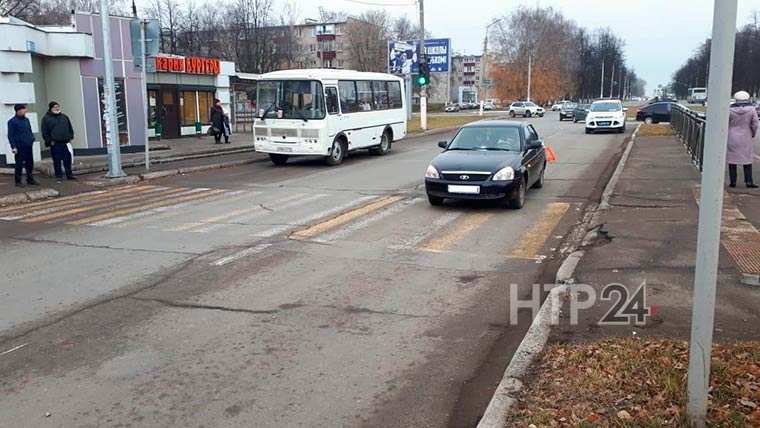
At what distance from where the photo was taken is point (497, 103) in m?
109

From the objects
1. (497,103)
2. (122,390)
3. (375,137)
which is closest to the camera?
(122,390)

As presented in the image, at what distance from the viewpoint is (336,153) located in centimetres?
2031

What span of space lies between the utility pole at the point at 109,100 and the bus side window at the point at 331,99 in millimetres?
5868

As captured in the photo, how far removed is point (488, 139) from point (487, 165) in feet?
4.93

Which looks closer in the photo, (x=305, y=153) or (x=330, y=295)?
(x=330, y=295)

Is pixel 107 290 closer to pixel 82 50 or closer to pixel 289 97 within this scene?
pixel 289 97

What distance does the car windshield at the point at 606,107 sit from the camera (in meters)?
34.9

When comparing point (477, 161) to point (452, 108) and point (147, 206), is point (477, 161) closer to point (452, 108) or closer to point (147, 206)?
point (147, 206)

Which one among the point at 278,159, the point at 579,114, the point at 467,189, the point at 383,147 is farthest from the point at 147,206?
the point at 579,114

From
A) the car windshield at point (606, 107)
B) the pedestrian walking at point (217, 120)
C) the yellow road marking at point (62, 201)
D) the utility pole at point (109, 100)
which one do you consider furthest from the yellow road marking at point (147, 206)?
the car windshield at point (606, 107)

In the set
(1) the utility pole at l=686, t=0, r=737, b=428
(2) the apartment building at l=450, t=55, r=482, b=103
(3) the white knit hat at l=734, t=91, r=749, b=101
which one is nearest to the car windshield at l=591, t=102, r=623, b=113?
(3) the white knit hat at l=734, t=91, r=749, b=101

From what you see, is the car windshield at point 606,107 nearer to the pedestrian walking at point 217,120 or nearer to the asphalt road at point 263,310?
the pedestrian walking at point 217,120

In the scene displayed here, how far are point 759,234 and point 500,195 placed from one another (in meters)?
3.94

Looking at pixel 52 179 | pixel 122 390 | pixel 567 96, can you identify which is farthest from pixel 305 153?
pixel 567 96
